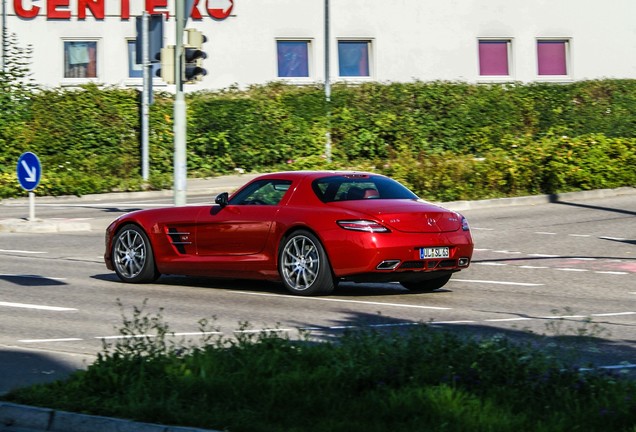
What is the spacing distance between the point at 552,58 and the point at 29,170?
24.7m

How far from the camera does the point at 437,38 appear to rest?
137ft

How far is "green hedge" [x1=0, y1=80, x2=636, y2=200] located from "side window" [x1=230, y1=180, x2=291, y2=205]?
1544cm

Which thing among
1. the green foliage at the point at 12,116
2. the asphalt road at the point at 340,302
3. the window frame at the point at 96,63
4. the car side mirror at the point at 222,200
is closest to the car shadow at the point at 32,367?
the asphalt road at the point at 340,302

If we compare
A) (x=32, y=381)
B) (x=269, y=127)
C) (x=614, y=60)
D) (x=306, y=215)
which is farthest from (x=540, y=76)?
(x=32, y=381)

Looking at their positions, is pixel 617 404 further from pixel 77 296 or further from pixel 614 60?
pixel 614 60

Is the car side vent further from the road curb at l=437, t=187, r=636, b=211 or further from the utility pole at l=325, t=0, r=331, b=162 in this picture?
the utility pole at l=325, t=0, r=331, b=162

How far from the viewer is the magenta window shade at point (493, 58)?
4238 cm

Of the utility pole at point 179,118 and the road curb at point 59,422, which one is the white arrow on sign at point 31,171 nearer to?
the utility pole at point 179,118

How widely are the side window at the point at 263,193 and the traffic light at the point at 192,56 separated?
6.17 meters

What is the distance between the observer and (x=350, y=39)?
41.1 m

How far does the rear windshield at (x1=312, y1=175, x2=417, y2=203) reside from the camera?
13555mm

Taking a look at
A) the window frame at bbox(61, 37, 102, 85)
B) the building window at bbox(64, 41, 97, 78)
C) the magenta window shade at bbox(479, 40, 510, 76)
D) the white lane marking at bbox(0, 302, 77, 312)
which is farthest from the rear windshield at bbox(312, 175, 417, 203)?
the magenta window shade at bbox(479, 40, 510, 76)

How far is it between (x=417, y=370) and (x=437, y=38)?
35.1m

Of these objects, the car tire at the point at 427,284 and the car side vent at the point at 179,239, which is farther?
the car side vent at the point at 179,239
